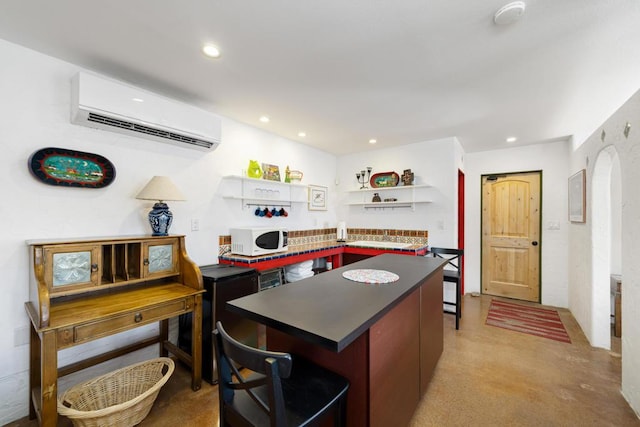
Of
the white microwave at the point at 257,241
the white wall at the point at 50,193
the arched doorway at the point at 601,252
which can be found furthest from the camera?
the white microwave at the point at 257,241

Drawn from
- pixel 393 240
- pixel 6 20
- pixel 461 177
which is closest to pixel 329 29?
pixel 6 20

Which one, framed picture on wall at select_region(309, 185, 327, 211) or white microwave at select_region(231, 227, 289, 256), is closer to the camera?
white microwave at select_region(231, 227, 289, 256)

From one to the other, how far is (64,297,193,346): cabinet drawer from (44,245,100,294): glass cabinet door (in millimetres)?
308

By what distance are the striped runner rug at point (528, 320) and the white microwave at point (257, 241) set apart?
2.68 meters

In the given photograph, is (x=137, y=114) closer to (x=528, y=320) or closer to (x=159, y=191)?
(x=159, y=191)

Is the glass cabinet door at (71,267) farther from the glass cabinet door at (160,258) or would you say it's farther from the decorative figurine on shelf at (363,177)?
the decorative figurine on shelf at (363,177)

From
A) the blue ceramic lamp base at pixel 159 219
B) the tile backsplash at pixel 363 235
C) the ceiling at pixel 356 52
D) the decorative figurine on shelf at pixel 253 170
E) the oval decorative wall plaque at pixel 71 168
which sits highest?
the ceiling at pixel 356 52

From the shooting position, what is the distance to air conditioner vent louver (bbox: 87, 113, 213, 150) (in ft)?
6.43

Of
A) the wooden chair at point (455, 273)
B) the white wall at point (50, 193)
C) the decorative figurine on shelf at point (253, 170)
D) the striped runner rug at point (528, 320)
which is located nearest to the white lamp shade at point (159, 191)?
the white wall at point (50, 193)

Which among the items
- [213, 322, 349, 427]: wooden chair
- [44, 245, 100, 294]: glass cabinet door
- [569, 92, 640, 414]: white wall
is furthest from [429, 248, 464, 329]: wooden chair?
[44, 245, 100, 294]: glass cabinet door

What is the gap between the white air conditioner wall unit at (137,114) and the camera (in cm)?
185

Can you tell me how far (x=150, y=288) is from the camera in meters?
2.15

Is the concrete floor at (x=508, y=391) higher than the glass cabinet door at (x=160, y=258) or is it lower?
lower

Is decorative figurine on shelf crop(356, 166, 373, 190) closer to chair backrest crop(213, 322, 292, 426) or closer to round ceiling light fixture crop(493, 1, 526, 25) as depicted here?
round ceiling light fixture crop(493, 1, 526, 25)
